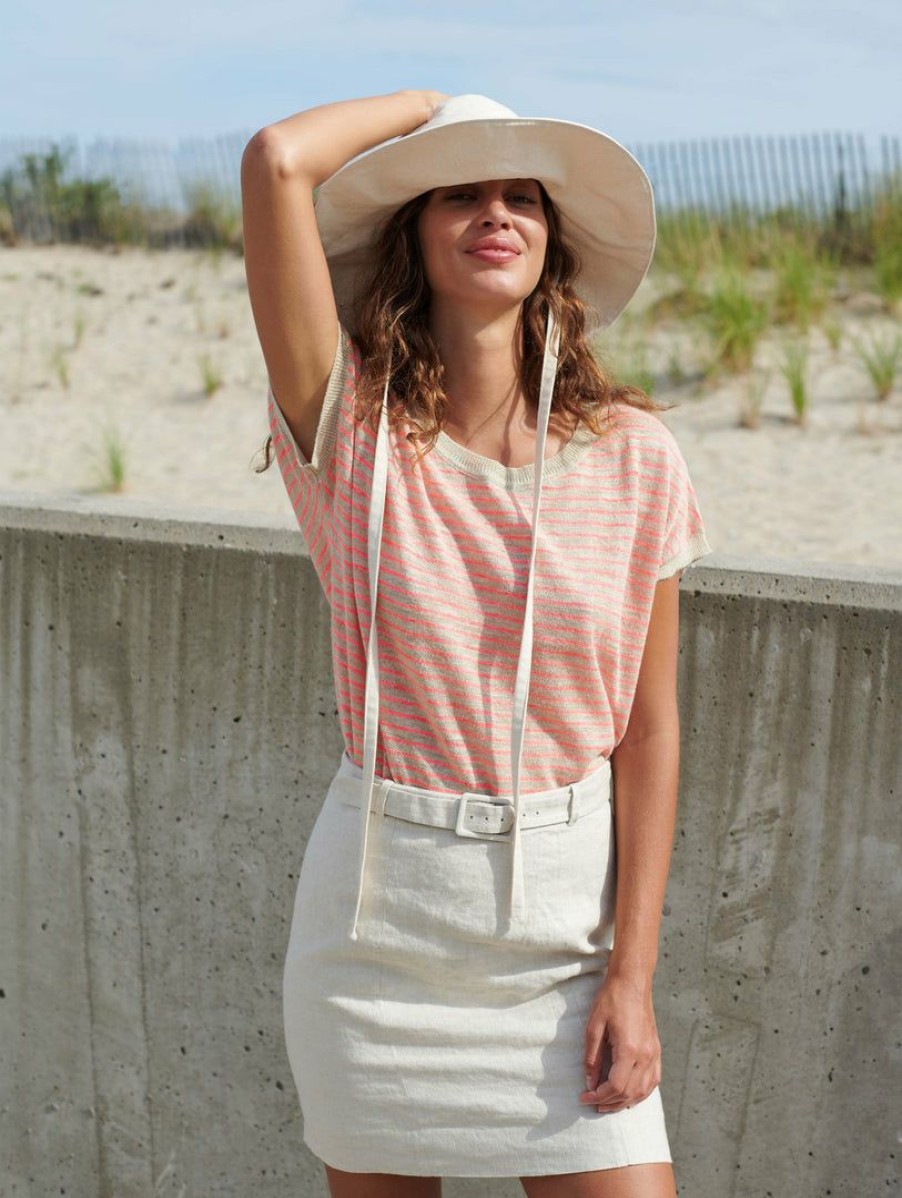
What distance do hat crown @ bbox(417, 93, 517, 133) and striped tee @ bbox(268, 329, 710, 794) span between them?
13.3 inches

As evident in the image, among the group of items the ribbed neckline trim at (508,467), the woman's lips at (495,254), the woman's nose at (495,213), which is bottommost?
the ribbed neckline trim at (508,467)

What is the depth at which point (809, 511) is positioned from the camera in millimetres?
7957

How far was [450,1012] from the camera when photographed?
1786 mm

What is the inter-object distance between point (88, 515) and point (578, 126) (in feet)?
3.99

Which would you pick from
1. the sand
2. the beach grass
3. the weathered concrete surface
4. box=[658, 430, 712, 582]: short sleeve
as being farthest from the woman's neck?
the beach grass

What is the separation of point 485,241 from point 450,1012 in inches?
38.4

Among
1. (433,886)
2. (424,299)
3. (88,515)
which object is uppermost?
(424,299)

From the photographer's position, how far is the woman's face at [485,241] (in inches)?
73.1

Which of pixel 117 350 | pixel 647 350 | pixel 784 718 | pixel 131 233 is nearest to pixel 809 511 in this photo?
pixel 647 350

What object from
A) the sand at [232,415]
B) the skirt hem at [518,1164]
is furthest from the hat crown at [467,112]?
the sand at [232,415]

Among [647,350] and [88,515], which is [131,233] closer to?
[647,350]

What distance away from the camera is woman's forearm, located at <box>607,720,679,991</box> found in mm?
1844

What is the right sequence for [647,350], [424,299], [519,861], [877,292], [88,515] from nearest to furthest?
[519,861], [424,299], [88,515], [647,350], [877,292]

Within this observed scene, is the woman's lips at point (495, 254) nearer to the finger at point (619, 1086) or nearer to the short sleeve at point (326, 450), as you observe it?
the short sleeve at point (326, 450)
